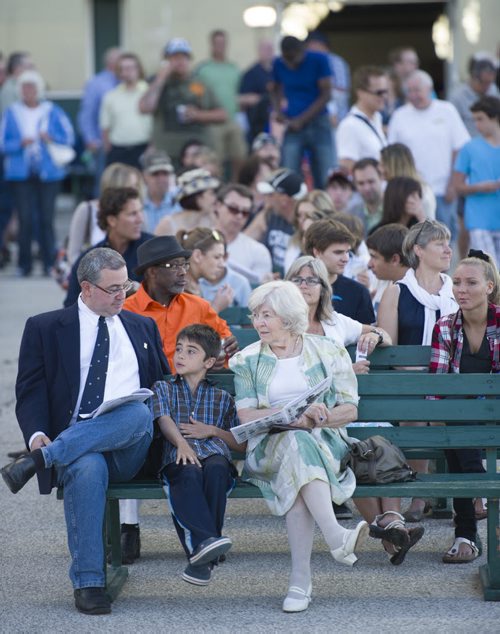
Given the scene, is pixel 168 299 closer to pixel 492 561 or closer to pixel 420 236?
pixel 420 236

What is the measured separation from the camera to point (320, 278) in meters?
6.83

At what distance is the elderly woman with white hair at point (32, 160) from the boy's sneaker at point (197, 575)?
35.1 ft

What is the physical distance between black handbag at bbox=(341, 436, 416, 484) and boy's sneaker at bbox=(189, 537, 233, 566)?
69 cm

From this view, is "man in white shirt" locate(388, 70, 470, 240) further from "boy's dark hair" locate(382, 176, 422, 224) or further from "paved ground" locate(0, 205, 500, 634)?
"paved ground" locate(0, 205, 500, 634)

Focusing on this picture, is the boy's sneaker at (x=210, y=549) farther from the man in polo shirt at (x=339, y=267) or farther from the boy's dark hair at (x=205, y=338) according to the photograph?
the man in polo shirt at (x=339, y=267)

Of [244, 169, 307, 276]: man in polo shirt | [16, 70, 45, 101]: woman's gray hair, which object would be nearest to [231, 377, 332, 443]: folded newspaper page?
[244, 169, 307, 276]: man in polo shirt

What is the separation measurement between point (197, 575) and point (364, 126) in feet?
24.1

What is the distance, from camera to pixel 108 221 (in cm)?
859

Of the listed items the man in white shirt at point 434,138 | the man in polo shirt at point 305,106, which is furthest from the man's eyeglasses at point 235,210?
the man in polo shirt at point 305,106

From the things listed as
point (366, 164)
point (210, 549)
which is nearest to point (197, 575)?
point (210, 549)

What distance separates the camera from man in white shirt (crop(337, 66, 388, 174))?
12.3 m

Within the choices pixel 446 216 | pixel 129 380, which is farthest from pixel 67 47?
pixel 129 380

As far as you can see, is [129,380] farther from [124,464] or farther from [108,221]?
[108,221]

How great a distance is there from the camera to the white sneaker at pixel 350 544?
577 centimetres
